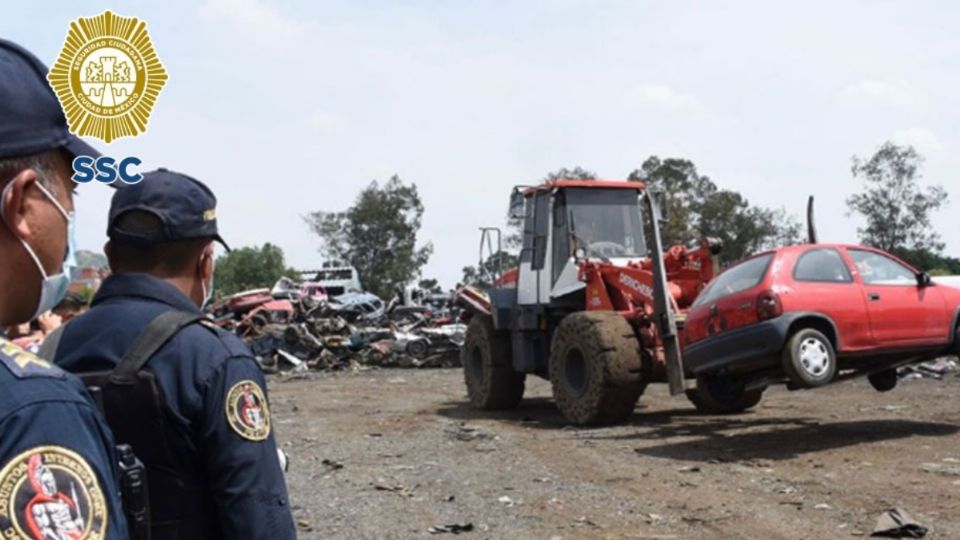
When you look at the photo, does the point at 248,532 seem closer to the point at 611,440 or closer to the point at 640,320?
the point at 611,440

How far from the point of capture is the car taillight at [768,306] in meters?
9.30

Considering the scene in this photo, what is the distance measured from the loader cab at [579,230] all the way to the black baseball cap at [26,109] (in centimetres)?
1157

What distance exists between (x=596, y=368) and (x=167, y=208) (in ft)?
29.1

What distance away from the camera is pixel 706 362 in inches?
393

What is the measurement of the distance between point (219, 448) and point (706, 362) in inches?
316

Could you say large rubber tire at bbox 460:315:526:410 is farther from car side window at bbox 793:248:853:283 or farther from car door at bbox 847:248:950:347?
car door at bbox 847:248:950:347

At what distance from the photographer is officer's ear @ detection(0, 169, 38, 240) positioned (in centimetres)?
153

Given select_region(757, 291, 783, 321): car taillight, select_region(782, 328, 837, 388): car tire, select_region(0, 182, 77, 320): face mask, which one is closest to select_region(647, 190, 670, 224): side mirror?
select_region(757, 291, 783, 321): car taillight

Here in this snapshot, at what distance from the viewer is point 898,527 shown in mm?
6352

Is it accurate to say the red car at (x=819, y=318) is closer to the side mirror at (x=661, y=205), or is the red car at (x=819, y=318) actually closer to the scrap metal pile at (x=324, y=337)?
the side mirror at (x=661, y=205)

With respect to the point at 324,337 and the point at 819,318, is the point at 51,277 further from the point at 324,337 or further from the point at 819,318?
the point at 324,337

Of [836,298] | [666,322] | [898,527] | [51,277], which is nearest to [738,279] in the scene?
[836,298]

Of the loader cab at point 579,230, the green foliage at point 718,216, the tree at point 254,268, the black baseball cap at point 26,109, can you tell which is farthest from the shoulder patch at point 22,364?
the tree at point 254,268

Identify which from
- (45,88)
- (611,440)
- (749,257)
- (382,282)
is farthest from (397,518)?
(382,282)
